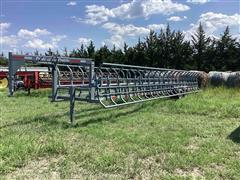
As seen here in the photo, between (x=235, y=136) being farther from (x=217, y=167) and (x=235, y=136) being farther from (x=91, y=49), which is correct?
(x=91, y=49)

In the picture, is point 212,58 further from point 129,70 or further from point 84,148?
point 84,148

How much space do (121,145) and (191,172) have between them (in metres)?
1.44

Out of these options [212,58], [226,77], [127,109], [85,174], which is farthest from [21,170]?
[212,58]

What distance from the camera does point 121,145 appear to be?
205 inches

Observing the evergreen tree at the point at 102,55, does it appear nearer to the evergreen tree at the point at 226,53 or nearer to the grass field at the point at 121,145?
the evergreen tree at the point at 226,53

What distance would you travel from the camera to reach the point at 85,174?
3.94 metres

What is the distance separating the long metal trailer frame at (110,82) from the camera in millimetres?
6980

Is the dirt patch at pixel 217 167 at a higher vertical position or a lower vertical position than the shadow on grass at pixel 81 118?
lower

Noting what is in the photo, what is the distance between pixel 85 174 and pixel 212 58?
1209 inches

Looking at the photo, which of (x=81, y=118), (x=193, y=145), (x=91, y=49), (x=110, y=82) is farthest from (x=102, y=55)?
(x=193, y=145)

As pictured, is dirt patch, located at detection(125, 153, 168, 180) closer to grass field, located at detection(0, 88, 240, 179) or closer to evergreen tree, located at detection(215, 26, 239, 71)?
grass field, located at detection(0, 88, 240, 179)

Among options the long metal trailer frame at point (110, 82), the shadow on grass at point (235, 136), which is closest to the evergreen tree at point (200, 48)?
the long metal trailer frame at point (110, 82)

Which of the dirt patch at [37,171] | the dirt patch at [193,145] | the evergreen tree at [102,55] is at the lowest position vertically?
the dirt patch at [37,171]

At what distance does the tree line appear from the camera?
A: 1286 inches
